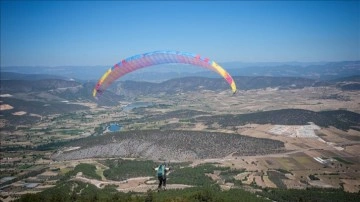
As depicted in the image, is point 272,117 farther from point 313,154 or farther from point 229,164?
point 229,164

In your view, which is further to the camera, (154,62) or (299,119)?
(299,119)

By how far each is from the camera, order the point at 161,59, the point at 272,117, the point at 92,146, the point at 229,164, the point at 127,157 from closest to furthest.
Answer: the point at 161,59, the point at 229,164, the point at 127,157, the point at 92,146, the point at 272,117

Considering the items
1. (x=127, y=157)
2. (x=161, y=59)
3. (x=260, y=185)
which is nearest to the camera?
(x=161, y=59)

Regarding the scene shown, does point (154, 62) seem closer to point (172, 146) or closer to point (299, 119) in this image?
point (172, 146)

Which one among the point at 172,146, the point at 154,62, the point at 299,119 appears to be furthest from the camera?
the point at 299,119

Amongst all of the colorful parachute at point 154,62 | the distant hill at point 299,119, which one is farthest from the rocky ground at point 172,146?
the colorful parachute at point 154,62

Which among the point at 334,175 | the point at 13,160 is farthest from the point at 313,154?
the point at 13,160

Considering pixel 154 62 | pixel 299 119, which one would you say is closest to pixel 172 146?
pixel 299 119

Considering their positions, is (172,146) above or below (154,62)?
below

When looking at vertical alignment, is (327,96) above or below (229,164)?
above
